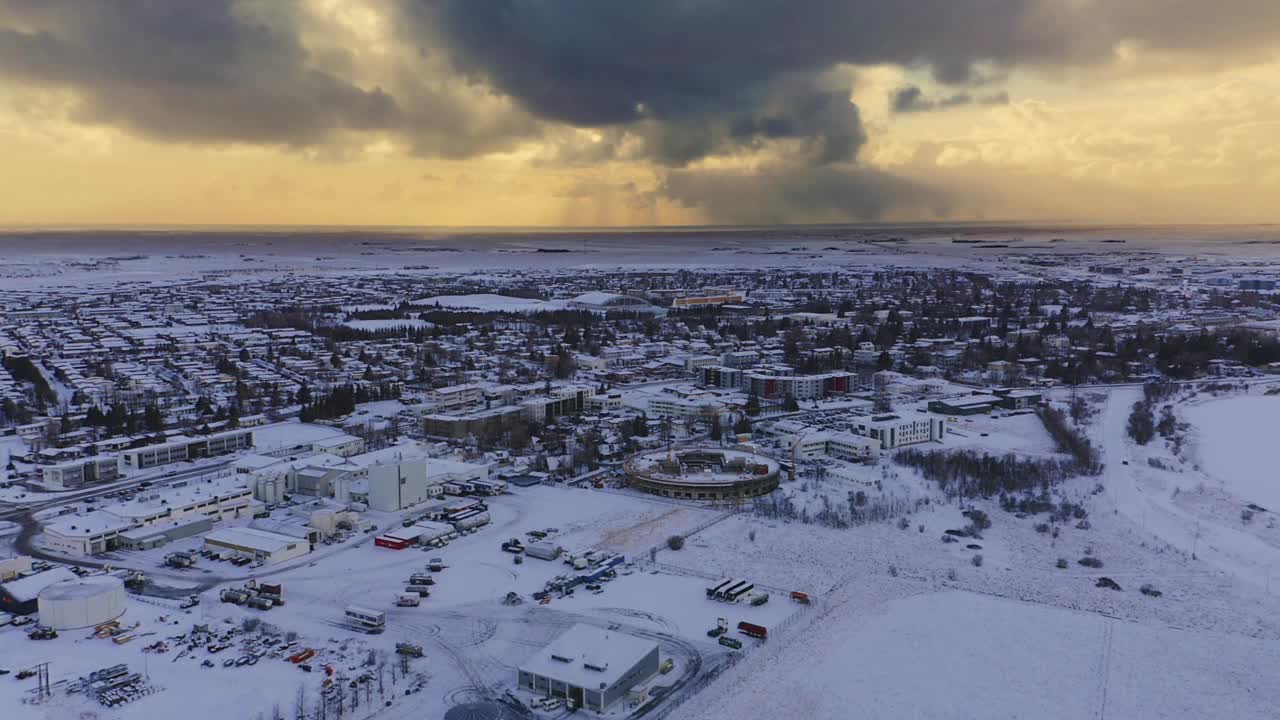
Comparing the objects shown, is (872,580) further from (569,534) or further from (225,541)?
(225,541)

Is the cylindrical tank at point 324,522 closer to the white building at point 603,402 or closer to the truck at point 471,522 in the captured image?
the truck at point 471,522

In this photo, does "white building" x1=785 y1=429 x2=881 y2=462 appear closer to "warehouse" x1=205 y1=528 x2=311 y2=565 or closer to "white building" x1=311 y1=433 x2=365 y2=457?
"white building" x1=311 y1=433 x2=365 y2=457

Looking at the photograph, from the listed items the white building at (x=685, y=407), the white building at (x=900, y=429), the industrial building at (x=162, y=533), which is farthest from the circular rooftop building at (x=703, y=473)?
the industrial building at (x=162, y=533)

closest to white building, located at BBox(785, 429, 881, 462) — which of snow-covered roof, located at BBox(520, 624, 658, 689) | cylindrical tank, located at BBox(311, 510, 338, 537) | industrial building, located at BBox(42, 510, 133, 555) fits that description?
cylindrical tank, located at BBox(311, 510, 338, 537)

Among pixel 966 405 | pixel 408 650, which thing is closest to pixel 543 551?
pixel 408 650

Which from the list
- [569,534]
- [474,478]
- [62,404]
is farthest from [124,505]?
[62,404]

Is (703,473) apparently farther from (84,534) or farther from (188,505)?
(84,534)

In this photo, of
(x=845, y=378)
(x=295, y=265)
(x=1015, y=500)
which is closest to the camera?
(x=1015, y=500)

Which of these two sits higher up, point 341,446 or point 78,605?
point 78,605
